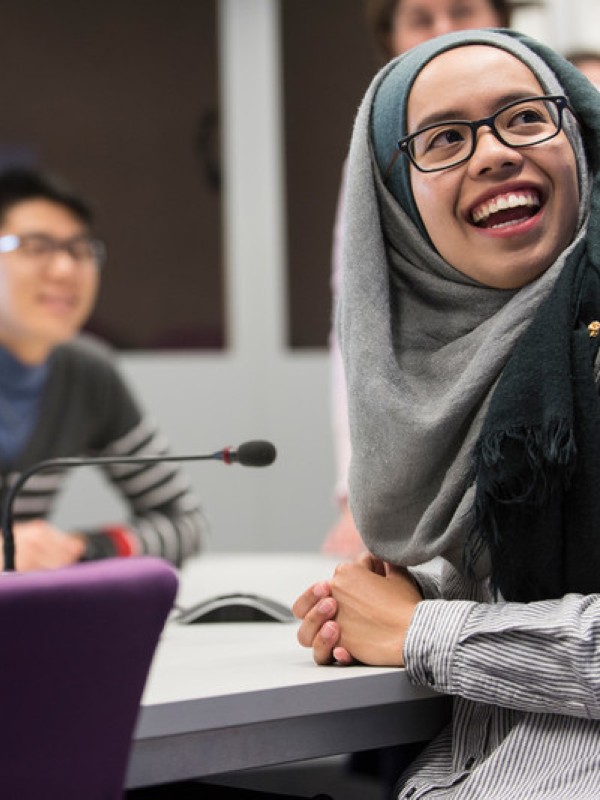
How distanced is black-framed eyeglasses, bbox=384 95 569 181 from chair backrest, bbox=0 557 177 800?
26.3 inches

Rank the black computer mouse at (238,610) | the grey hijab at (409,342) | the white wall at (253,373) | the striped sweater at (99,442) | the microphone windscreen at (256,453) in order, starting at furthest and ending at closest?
1. the white wall at (253,373)
2. the striped sweater at (99,442)
3. the black computer mouse at (238,610)
4. the microphone windscreen at (256,453)
5. the grey hijab at (409,342)

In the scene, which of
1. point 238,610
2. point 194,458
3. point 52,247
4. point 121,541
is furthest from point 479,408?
point 52,247

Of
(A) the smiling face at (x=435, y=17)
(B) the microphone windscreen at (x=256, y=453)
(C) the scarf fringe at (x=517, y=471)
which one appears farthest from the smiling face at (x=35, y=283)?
(C) the scarf fringe at (x=517, y=471)

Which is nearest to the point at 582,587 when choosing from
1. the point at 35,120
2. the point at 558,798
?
the point at 558,798

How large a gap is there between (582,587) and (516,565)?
64 millimetres

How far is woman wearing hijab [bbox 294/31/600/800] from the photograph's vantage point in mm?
1160

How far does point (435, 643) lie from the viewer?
1.18 meters

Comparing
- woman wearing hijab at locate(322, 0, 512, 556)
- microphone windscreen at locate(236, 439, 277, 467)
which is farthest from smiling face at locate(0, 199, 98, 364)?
microphone windscreen at locate(236, 439, 277, 467)

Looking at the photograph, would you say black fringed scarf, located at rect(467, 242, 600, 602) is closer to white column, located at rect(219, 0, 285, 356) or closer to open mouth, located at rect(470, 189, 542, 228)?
open mouth, located at rect(470, 189, 542, 228)

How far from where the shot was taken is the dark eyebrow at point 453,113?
4.33 ft

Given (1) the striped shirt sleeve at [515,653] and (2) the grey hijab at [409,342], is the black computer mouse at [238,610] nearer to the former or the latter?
(2) the grey hijab at [409,342]

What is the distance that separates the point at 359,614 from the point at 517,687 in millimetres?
187

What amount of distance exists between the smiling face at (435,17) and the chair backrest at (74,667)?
1749mm

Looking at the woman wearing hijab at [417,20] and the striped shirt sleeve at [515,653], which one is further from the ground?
the woman wearing hijab at [417,20]
